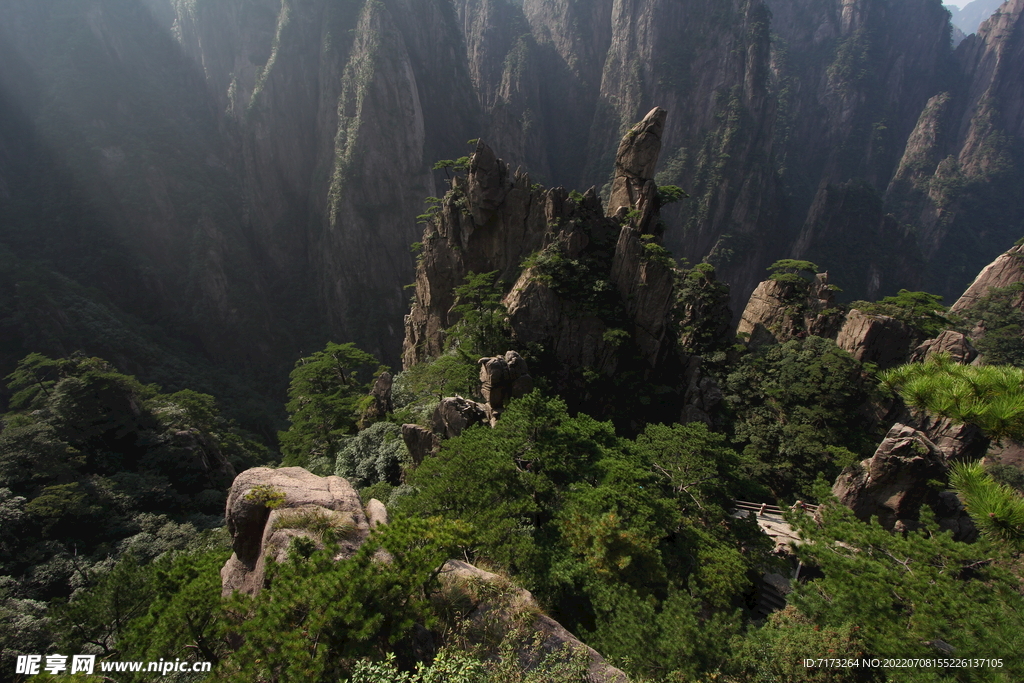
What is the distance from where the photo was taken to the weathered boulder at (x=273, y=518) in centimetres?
828

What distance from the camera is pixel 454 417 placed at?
16.6m

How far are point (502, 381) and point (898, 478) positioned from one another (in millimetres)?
14483

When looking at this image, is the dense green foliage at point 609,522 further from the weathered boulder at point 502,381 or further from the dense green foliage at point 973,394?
the dense green foliage at point 973,394

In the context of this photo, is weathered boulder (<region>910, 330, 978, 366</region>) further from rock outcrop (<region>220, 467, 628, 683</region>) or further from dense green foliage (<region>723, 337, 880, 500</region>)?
rock outcrop (<region>220, 467, 628, 683</region>)

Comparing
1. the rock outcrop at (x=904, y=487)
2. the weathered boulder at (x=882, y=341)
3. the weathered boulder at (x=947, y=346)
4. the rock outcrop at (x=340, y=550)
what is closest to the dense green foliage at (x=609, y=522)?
the rock outcrop at (x=340, y=550)

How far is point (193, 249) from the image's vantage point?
58188mm

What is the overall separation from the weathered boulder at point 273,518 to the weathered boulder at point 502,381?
8.71 meters

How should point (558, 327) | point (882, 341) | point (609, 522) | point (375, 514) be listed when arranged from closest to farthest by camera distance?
point (375, 514) < point (609, 522) < point (882, 341) < point (558, 327)

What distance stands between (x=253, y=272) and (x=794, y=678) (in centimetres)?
6937

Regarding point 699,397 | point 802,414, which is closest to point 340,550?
point 699,397

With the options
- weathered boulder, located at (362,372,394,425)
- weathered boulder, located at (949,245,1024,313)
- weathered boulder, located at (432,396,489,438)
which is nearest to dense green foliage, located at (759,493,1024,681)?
weathered boulder, located at (432,396,489,438)

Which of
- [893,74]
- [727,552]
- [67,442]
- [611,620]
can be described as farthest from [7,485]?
[893,74]

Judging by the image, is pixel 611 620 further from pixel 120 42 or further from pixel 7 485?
pixel 120 42

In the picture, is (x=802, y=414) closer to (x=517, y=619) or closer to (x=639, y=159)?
(x=639, y=159)
